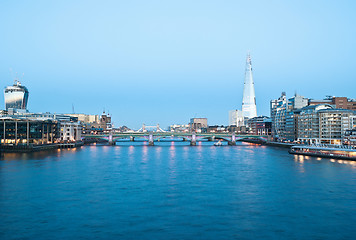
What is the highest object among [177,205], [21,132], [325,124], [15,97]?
[15,97]

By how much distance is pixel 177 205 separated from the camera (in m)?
28.6

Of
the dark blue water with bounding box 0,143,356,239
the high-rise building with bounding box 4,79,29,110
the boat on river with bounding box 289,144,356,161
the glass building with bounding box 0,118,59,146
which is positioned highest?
the high-rise building with bounding box 4,79,29,110

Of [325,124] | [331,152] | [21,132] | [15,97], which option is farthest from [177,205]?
[15,97]

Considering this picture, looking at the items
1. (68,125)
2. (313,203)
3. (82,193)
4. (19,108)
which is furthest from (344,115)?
(19,108)

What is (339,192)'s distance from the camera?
110ft

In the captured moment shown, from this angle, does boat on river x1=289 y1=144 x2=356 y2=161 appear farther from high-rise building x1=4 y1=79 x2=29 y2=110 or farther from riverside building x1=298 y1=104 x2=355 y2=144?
high-rise building x1=4 y1=79 x2=29 y2=110

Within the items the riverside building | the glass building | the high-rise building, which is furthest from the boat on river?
the high-rise building

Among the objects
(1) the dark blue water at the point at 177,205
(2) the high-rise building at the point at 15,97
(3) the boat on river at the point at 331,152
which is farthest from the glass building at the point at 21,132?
(2) the high-rise building at the point at 15,97

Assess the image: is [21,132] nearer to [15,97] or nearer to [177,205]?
[177,205]

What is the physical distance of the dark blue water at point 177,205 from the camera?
22.0 m

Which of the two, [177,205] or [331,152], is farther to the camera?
[331,152]

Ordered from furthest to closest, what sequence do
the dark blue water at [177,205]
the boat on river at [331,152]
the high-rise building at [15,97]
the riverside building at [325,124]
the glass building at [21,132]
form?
the high-rise building at [15,97] → the riverside building at [325,124] → the glass building at [21,132] → the boat on river at [331,152] → the dark blue water at [177,205]

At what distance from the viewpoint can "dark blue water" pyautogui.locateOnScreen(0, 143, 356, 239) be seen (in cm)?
2197

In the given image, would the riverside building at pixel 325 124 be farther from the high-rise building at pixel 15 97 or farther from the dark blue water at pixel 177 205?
the high-rise building at pixel 15 97
